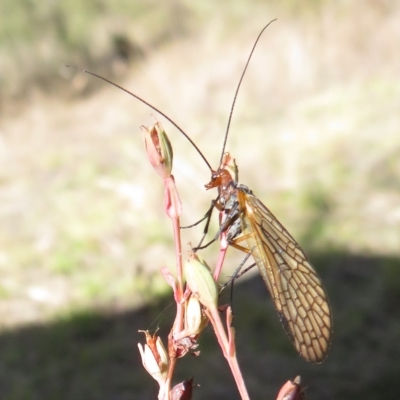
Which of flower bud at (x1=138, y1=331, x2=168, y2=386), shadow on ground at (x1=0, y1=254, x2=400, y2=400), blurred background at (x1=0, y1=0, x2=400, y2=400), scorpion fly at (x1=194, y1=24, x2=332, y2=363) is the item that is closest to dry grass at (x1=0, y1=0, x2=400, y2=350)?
blurred background at (x1=0, y1=0, x2=400, y2=400)

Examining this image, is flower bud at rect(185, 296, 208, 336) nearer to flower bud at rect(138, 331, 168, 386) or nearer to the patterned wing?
flower bud at rect(138, 331, 168, 386)

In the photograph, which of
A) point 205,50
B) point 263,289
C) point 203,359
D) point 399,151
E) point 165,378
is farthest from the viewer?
point 205,50

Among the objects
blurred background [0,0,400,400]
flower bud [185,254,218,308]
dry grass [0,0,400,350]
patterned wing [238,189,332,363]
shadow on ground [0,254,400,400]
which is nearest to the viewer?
flower bud [185,254,218,308]

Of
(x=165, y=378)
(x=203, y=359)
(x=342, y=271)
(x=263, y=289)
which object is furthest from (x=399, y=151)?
(x=165, y=378)

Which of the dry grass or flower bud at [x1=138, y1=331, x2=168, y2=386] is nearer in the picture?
flower bud at [x1=138, y1=331, x2=168, y2=386]

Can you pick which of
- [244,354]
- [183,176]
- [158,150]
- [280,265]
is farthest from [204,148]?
[158,150]

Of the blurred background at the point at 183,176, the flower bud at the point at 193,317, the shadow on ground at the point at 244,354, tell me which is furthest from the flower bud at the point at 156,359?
the shadow on ground at the point at 244,354

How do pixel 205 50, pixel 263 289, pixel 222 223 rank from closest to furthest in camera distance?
1. pixel 222 223
2. pixel 263 289
3. pixel 205 50

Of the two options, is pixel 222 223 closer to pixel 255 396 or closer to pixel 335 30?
pixel 255 396
